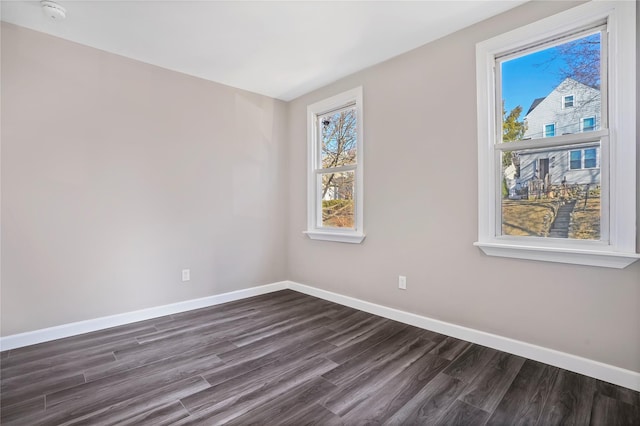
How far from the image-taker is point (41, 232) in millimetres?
2512

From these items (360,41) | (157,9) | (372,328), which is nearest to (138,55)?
(157,9)

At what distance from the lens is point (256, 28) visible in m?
2.51

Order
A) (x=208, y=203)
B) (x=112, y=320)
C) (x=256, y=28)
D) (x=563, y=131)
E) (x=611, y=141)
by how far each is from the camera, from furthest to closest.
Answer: (x=208, y=203) → (x=112, y=320) → (x=256, y=28) → (x=563, y=131) → (x=611, y=141)

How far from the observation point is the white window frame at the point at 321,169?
3.28 m

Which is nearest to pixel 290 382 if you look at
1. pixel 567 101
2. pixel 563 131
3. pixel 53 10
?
pixel 563 131

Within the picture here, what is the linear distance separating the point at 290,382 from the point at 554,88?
2.72m

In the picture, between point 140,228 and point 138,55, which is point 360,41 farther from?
point 140,228

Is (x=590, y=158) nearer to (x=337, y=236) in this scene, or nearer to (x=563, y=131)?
(x=563, y=131)

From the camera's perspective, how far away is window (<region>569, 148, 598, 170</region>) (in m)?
1.99

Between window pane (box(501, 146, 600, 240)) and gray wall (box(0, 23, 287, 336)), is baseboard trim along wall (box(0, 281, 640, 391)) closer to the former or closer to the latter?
gray wall (box(0, 23, 287, 336))

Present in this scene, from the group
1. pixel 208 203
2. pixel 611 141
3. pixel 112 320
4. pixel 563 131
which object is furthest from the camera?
pixel 208 203

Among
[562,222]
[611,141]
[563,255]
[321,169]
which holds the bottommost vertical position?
[563,255]

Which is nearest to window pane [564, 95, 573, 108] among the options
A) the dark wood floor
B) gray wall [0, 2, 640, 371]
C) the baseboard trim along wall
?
gray wall [0, 2, 640, 371]

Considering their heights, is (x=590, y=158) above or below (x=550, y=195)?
above
